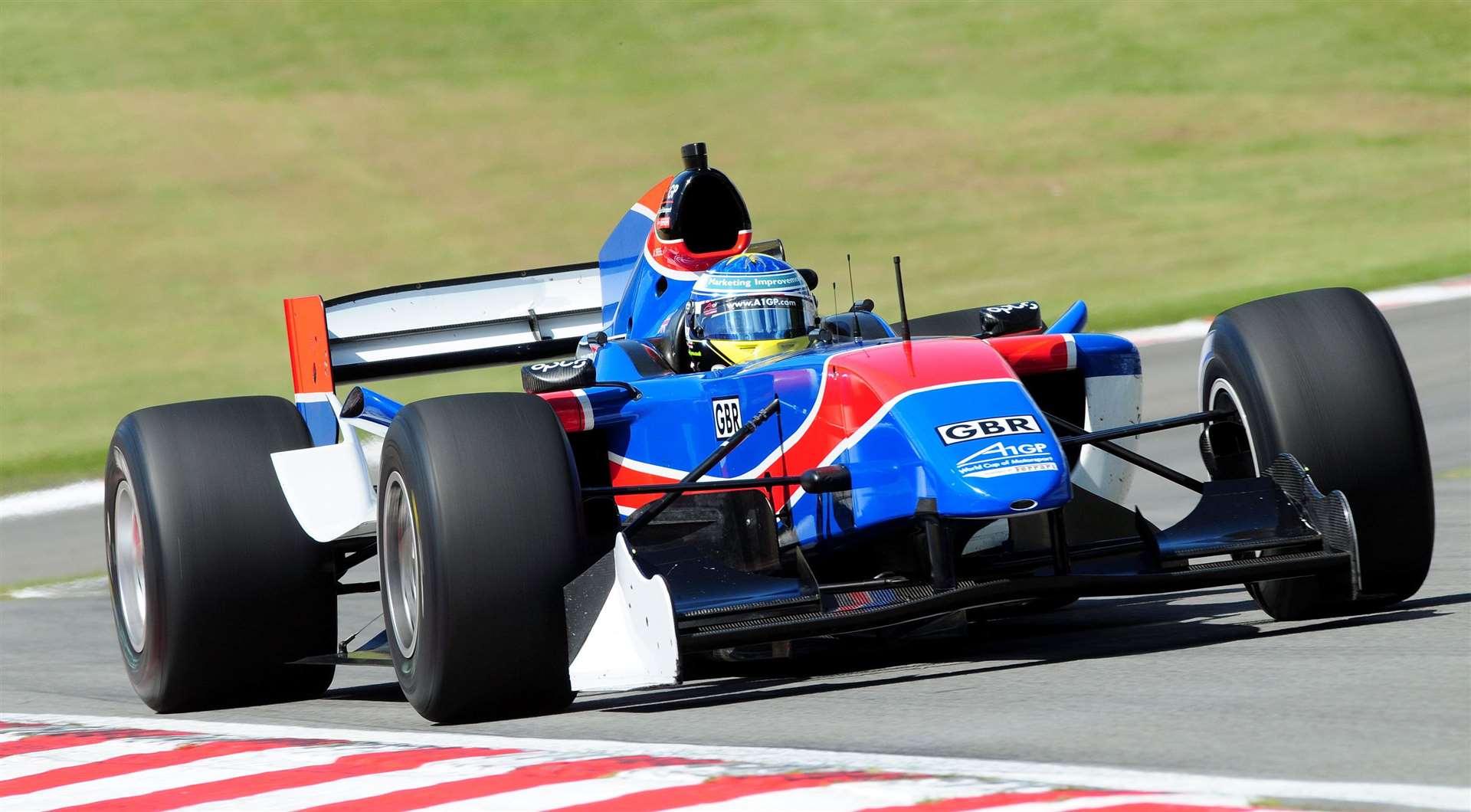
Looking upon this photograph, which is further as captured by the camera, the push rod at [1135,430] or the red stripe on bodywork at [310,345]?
the red stripe on bodywork at [310,345]

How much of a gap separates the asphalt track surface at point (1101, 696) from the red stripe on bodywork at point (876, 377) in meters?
0.80

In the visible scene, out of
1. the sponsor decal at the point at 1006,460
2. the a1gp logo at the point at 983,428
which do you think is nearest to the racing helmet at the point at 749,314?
the a1gp logo at the point at 983,428

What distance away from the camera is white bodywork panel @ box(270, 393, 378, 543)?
719 cm

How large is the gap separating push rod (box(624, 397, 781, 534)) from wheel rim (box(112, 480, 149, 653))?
235cm

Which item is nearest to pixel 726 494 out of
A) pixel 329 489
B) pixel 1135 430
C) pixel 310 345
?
pixel 1135 430

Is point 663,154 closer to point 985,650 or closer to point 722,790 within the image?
point 985,650

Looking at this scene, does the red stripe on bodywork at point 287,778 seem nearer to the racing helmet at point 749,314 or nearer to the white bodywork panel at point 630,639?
the white bodywork panel at point 630,639

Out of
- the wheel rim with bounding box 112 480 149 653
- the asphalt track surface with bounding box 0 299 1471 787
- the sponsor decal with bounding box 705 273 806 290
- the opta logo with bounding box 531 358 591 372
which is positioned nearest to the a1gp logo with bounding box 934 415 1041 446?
the asphalt track surface with bounding box 0 299 1471 787

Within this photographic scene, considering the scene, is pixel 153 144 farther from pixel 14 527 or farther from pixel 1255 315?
pixel 1255 315

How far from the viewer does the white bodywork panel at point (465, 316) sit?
9.10m

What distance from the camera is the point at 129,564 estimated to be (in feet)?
25.7

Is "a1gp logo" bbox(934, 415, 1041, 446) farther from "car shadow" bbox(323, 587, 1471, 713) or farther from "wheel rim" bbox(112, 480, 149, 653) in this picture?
"wheel rim" bbox(112, 480, 149, 653)

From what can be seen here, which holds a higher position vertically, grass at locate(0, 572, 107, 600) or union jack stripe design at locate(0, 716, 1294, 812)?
union jack stripe design at locate(0, 716, 1294, 812)

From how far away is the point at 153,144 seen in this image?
106 ft
